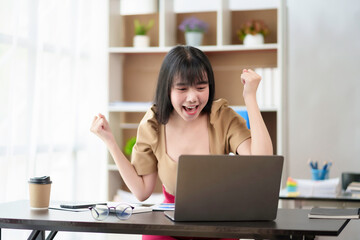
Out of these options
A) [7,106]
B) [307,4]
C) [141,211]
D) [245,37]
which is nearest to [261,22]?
[245,37]

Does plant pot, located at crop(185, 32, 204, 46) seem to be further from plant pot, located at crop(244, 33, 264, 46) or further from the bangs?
the bangs

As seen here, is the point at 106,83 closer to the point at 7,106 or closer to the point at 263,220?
the point at 7,106

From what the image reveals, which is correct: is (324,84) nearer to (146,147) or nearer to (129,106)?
(129,106)

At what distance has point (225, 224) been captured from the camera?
1561mm

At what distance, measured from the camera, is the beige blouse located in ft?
6.89

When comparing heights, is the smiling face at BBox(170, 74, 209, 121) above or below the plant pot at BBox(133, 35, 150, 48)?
below

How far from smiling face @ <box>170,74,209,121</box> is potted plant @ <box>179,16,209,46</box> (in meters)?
2.28

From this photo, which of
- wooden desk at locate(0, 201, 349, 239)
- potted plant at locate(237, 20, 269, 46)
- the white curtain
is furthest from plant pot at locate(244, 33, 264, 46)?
wooden desk at locate(0, 201, 349, 239)

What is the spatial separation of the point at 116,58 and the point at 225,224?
3124mm

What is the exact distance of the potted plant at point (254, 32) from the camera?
4121 mm

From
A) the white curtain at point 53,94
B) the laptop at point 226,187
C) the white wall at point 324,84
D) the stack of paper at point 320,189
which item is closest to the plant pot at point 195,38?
the white curtain at point 53,94

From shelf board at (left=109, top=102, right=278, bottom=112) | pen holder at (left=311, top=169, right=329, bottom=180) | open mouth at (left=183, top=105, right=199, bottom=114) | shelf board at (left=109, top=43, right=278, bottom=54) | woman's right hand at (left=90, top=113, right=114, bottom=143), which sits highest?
shelf board at (left=109, top=43, right=278, bottom=54)

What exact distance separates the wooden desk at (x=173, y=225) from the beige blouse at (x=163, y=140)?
0.35 meters

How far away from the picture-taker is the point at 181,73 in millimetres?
2000
